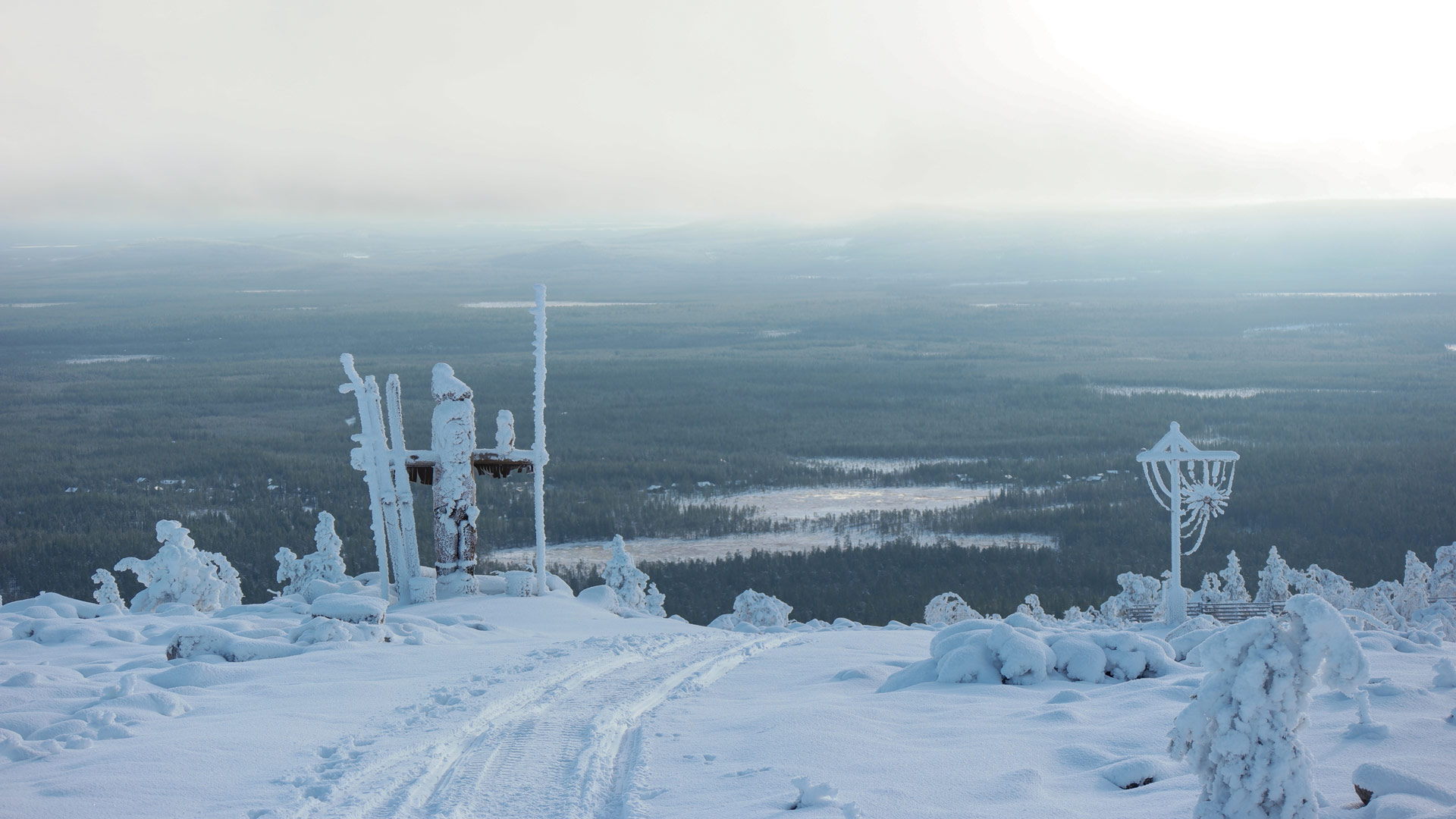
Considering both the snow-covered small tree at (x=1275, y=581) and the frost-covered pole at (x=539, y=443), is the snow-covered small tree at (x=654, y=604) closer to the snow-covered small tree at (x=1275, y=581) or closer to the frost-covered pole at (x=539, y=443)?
the frost-covered pole at (x=539, y=443)

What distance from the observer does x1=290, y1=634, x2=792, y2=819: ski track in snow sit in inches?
246

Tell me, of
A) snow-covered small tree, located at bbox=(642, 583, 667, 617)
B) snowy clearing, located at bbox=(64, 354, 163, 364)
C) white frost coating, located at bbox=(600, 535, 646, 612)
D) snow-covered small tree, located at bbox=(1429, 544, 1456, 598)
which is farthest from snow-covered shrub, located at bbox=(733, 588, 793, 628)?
snowy clearing, located at bbox=(64, 354, 163, 364)

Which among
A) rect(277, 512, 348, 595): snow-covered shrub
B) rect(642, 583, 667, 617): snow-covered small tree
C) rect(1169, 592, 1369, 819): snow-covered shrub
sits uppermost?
rect(1169, 592, 1369, 819): snow-covered shrub

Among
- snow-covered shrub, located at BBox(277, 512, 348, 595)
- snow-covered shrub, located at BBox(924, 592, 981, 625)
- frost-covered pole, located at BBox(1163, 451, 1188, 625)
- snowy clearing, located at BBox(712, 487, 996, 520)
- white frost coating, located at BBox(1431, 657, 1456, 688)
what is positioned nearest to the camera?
white frost coating, located at BBox(1431, 657, 1456, 688)

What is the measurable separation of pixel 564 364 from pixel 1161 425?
1485 inches

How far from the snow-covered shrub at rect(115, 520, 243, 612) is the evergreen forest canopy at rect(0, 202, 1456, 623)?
8.15m

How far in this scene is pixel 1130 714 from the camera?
7.68m

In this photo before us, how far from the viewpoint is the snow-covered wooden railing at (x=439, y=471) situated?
14102mm

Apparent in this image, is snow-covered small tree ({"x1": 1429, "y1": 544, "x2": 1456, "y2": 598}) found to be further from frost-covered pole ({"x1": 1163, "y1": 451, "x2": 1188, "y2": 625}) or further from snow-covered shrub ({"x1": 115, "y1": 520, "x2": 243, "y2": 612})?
snow-covered shrub ({"x1": 115, "y1": 520, "x2": 243, "y2": 612})

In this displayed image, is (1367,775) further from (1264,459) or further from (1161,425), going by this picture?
(1161,425)

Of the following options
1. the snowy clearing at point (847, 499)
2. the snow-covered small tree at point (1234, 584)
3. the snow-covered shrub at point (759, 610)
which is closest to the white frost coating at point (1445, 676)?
the snow-covered shrub at point (759, 610)

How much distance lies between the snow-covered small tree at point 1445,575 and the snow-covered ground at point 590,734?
5803 millimetres

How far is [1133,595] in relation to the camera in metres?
18.1

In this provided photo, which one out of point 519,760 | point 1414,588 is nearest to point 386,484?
point 519,760
